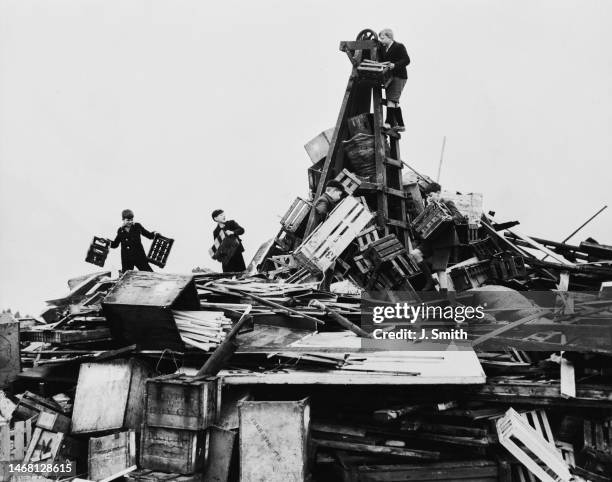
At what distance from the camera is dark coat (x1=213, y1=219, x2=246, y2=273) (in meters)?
12.5

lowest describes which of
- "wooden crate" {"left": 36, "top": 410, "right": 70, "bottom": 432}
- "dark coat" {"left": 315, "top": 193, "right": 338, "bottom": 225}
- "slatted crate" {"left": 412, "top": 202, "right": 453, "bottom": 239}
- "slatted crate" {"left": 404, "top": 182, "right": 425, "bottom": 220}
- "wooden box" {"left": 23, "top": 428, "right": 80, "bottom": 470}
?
"wooden box" {"left": 23, "top": 428, "right": 80, "bottom": 470}

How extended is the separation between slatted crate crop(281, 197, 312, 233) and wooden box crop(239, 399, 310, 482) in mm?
6636

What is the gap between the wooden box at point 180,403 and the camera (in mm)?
6703

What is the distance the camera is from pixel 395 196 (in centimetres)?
1279

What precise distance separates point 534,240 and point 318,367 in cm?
711

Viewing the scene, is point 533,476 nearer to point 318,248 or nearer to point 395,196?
point 318,248

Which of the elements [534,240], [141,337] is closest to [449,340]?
[141,337]

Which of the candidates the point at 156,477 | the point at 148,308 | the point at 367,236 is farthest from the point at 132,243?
the point at 156,477

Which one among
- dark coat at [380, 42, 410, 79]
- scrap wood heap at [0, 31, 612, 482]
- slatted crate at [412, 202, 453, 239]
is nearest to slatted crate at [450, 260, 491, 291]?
slatted crate at [412, 202, 453, 239]

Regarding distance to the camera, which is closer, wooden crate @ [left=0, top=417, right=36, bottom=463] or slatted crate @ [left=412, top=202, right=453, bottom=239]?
wooden crate @ [left=0, top=417, right=36, bottom=463]

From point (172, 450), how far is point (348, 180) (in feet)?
23.7

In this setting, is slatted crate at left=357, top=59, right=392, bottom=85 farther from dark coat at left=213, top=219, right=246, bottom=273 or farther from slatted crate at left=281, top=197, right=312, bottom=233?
dark coat at left=213, top=219, right=246, bottom=273

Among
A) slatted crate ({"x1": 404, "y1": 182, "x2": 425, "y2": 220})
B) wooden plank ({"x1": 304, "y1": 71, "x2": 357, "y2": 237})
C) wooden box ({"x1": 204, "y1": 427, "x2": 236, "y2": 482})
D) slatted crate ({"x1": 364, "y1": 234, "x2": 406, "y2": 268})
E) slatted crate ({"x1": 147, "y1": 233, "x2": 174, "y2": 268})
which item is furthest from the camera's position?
slatted crate ({"x1": 404, "y1": 182, "x2": 425, "y2": 220})

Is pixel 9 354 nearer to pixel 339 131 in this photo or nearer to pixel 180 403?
pixel 180 403
